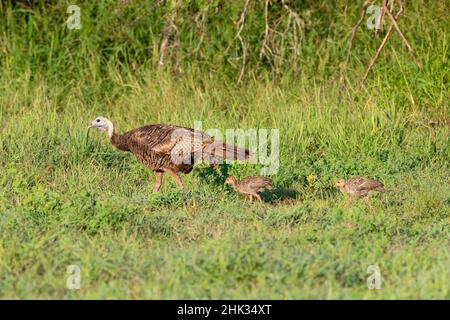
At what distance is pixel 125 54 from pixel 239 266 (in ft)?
19.0

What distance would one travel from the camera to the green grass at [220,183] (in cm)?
570

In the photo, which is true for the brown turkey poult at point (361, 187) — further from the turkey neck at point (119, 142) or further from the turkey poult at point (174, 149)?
the turkey neck at point (119, 142)

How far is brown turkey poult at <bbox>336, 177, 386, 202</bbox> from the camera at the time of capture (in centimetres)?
751

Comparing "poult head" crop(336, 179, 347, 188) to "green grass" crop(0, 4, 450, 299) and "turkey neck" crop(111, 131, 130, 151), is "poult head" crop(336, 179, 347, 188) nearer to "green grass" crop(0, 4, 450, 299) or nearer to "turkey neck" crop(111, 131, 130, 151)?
"green grass" crop(0, 4, 450, 299)

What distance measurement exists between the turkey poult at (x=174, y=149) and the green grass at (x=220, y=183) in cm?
20

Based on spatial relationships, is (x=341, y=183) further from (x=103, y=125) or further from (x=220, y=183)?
(x=103, y=125)

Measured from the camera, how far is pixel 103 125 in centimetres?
884

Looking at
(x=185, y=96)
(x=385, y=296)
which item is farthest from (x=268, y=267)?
(x=185, y=96)

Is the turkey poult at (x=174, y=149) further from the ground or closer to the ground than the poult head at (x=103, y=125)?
closer to the ground

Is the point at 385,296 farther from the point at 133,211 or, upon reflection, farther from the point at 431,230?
the point at 133,211

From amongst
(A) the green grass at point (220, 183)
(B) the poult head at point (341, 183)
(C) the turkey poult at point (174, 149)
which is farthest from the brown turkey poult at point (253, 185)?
(B) the poult head at point (341, 183)

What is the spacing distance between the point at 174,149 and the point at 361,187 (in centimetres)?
161

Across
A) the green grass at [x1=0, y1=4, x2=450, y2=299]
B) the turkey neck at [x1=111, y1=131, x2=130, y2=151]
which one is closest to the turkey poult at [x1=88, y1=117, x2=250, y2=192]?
the turkey neck at [x1=111, y1=131, x2=130, y2=151]
